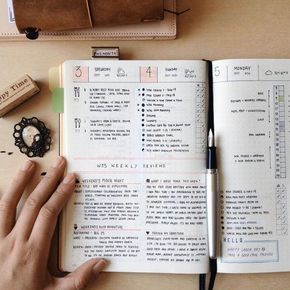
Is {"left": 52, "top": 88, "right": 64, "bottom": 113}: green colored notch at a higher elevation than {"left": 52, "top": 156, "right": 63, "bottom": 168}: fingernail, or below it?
higher

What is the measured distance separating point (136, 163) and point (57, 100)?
0.62 feet

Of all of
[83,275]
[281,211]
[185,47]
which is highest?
[185,47]

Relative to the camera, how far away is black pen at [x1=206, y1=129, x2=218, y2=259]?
696 millimetres

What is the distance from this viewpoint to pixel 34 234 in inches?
27.1

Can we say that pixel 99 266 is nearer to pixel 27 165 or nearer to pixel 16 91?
pixel 27 165

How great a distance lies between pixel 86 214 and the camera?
72cm

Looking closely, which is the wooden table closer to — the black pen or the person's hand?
the person's hand

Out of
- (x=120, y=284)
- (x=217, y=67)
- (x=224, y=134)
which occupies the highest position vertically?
(x=217, y=67)

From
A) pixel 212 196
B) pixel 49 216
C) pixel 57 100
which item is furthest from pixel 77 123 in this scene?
pixel 212 196

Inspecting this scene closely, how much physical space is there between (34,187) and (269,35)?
521mm

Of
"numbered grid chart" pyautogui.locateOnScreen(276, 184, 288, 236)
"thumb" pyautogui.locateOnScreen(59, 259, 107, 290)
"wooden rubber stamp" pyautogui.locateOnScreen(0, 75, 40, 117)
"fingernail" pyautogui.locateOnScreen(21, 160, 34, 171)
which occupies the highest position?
"wooden rubber stamp" pyautogui.locateOnScreen(0, 75, 40, 117)

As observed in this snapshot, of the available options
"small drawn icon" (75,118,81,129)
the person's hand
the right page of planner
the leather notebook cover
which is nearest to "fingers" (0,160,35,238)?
the person's hand

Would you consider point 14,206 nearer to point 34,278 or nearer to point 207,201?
point 34,278

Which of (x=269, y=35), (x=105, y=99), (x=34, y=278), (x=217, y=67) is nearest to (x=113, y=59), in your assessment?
(x=105, y=99)
